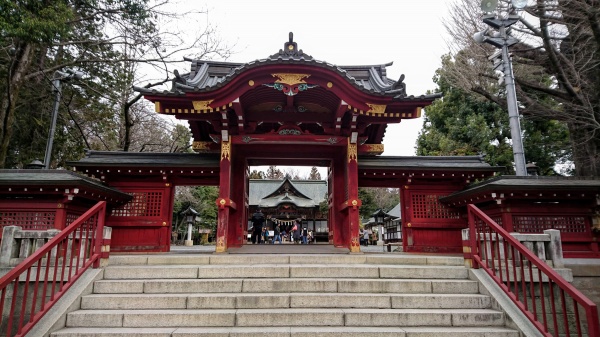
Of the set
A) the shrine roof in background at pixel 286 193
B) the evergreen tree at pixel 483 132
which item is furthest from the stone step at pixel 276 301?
the shrine roof in background at pixel 286 193

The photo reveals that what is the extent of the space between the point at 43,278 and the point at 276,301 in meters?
3.54

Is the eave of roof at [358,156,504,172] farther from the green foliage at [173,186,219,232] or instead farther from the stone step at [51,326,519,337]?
the green foliage at [173,186,219,232]

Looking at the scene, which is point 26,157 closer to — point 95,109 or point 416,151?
point 95,109

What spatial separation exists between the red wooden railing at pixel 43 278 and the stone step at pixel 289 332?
501mm

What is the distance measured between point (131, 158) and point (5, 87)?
6.11m

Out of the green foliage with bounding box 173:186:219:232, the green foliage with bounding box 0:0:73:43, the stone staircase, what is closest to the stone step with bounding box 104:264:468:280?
the stone staircase

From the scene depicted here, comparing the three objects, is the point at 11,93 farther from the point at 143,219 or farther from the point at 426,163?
the point at 426,163

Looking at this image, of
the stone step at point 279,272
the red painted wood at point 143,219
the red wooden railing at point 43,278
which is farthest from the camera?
the red painted wood at point 143,219

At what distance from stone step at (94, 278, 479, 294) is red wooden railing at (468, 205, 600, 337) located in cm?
54

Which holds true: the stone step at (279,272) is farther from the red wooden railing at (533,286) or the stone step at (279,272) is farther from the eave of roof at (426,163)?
the eave of roof at (426,163)

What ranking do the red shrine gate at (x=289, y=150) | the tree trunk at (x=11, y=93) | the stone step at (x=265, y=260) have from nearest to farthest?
the stone step at (x=265, y=260) → the red shrine gate at (x=289, y=150) → the tree trunk at (x=11, y=93)

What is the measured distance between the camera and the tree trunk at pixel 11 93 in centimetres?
1025

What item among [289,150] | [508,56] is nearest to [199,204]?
[289,150]

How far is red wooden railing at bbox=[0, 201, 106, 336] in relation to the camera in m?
3.85
